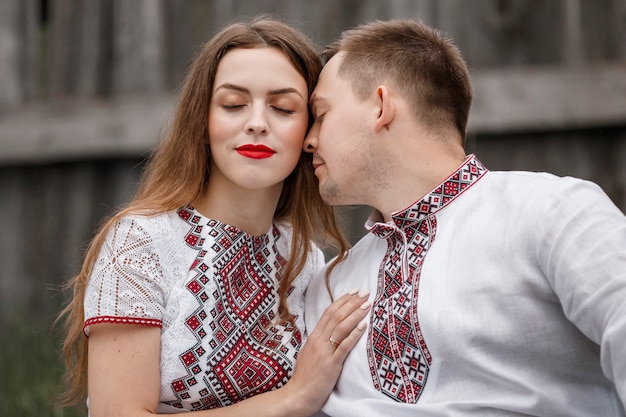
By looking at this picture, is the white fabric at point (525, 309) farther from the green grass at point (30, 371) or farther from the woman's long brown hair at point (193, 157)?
the green grass at point (30, 371)

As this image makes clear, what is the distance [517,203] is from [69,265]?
2.54 m

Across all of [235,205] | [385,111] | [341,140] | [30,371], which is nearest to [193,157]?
[235,205]

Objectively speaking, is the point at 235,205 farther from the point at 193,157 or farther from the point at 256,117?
the point at 256,117

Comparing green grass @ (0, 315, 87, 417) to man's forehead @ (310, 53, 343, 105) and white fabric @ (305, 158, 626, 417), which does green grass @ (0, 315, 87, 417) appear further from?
white fabric @ (305, 158, 626, 417)

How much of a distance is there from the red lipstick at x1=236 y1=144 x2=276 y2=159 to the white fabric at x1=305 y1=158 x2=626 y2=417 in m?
0.60

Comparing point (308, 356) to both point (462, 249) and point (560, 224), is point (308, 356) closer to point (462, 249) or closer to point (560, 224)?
point (462, 249)

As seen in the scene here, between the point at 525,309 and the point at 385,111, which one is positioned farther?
the point at 385,111

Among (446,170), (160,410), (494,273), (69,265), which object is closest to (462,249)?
(494,273)

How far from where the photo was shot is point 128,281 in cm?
260

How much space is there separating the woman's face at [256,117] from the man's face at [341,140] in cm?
6

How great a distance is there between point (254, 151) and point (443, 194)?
555mm

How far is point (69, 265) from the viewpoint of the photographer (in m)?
4.34

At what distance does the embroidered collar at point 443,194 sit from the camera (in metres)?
2.59

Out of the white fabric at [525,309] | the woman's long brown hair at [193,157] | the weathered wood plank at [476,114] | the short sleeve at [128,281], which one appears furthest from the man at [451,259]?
the weathered wood plank at [476,114]
